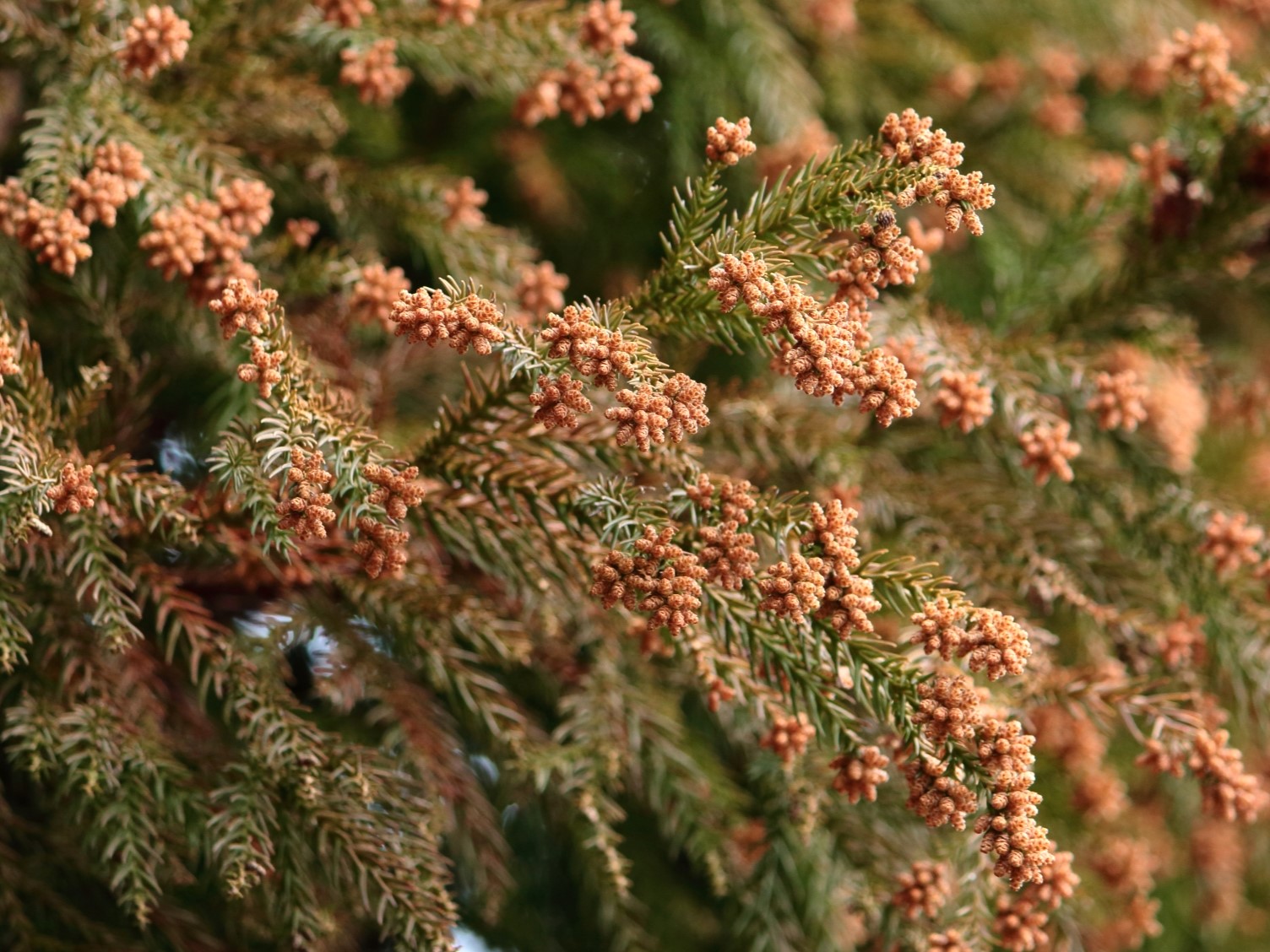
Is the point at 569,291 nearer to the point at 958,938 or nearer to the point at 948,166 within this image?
the point at 948,166

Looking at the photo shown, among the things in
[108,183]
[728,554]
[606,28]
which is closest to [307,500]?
[728,554]

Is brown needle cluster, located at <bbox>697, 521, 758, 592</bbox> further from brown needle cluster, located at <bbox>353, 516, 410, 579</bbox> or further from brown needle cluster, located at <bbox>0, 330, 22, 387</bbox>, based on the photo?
brown needle cluster, located at <bbox>0, 330, 22, 387</bbox>

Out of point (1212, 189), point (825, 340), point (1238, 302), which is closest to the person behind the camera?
point (825, 340)

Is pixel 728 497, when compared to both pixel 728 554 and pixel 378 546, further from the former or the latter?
pixel 378 546

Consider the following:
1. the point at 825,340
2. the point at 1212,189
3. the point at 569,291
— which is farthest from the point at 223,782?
the point at 1212,189

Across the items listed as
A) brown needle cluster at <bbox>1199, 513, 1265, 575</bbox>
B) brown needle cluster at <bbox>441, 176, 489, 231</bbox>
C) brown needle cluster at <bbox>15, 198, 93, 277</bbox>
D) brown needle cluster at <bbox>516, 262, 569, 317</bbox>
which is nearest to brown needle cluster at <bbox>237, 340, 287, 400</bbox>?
brown needle cluster at <bbox>15, 198, 93, 277</bbox>

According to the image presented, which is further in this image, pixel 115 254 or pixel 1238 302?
pixel 1238 302
